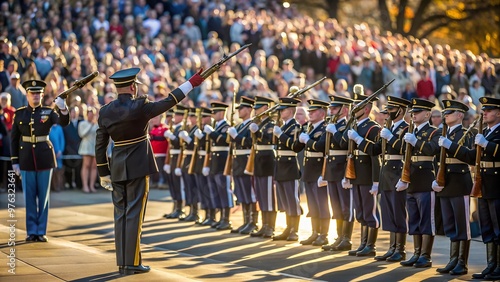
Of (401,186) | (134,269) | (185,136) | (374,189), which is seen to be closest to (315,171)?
(374,189)

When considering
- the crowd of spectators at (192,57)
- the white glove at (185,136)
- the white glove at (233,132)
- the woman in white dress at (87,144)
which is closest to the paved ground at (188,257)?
the white glove at (185,136)

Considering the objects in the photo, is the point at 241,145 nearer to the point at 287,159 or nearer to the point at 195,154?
the point at 287,159

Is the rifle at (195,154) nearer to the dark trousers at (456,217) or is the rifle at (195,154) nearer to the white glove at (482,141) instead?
the dark trousers at (456,217)

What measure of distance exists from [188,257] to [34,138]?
2.82m

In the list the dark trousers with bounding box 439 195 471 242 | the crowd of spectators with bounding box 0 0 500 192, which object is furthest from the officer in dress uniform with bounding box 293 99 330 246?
the crowd of spectators with bounding box 0 0 500 192

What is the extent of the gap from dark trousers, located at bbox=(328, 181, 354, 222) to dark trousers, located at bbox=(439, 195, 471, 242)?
1.99m

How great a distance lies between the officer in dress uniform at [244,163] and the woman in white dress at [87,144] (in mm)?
7100

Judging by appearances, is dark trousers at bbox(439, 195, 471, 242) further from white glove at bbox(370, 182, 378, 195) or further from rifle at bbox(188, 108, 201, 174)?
rifle at bbox(188, 108, 201, 174)

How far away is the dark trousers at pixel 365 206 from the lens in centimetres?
1394

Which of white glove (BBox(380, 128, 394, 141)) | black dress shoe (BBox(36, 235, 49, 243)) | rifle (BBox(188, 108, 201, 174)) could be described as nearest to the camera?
white glove (BBox(380, 128, 394, 141))

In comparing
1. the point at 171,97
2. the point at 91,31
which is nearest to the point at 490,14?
the point at 91,31

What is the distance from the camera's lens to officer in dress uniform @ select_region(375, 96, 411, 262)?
13375 millimetres

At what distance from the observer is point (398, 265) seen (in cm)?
1307

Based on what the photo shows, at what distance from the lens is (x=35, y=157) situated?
576 inches
